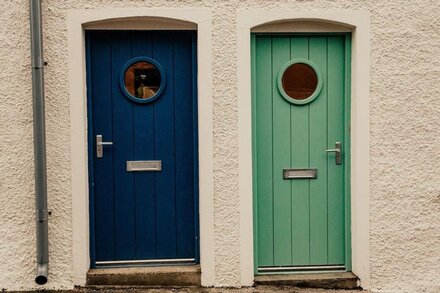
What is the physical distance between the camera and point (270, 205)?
5074 mm

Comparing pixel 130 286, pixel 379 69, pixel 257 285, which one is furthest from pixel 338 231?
pixel 130 286

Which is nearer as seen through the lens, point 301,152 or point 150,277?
point 150,277

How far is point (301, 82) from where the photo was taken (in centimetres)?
504

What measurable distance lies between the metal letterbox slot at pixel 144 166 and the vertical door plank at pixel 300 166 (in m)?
1.24

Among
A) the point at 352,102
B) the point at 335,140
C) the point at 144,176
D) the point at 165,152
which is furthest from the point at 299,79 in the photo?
the point at 144,176

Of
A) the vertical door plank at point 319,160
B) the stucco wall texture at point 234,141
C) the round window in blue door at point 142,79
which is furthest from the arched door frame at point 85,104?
the vertical door plank at point 319,160

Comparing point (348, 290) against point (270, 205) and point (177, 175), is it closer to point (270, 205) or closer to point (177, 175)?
point (270, 205)

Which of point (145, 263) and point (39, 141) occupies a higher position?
point (39, 141)

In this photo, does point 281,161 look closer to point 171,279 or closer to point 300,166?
point 300,166

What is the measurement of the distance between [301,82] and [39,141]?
2377 mm

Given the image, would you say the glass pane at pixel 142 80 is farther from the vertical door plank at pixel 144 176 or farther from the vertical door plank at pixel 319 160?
the vertical door plank at pixel 319 160

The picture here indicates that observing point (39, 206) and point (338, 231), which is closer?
point (39, 206)

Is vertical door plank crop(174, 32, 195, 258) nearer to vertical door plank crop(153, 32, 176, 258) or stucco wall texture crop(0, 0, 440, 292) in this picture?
vertical door plank crop(153, 32, 176, 258)

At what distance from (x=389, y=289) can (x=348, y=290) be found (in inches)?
14.9
